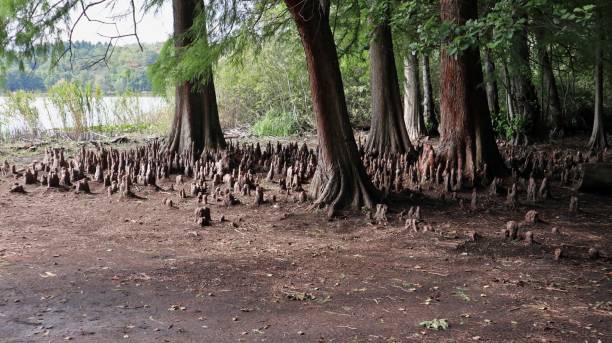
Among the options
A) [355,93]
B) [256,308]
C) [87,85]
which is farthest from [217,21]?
[355,93]

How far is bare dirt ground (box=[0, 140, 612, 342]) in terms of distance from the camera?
3939 millimetres

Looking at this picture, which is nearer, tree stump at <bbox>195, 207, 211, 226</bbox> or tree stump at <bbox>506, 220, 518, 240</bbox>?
tree stump at <bbox>506, 220, 518, 240</bbox>

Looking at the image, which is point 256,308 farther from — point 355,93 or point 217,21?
point 355,93

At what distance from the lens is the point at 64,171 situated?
8969 millimetres

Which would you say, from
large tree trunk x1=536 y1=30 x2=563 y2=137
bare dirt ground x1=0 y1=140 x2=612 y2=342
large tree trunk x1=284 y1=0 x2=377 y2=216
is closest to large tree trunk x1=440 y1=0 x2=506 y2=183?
bare dirt ground x1=0 y1=140 x2=612 y2=342

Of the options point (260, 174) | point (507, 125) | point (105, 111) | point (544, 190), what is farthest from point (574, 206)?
point (105, 111)

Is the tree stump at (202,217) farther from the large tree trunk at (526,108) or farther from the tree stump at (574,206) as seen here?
the large tree trunk at (526,108)

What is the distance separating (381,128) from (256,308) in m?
7.21

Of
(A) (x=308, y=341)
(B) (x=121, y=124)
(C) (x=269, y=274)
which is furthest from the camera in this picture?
(B) (x=121, y=124)

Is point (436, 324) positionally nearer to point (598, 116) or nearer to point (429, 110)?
point (598, 116)

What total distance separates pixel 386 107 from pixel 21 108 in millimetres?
8866

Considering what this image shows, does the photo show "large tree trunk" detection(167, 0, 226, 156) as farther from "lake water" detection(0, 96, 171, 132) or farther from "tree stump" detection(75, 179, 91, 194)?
"lake water" detection(0, 96, 171, 132)

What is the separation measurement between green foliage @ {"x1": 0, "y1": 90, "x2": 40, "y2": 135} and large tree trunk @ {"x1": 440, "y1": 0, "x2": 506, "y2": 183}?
1033 centimetres

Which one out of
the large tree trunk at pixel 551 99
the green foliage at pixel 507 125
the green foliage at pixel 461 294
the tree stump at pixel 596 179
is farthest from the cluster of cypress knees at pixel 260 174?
the large tree trunk at pixel 551 99
